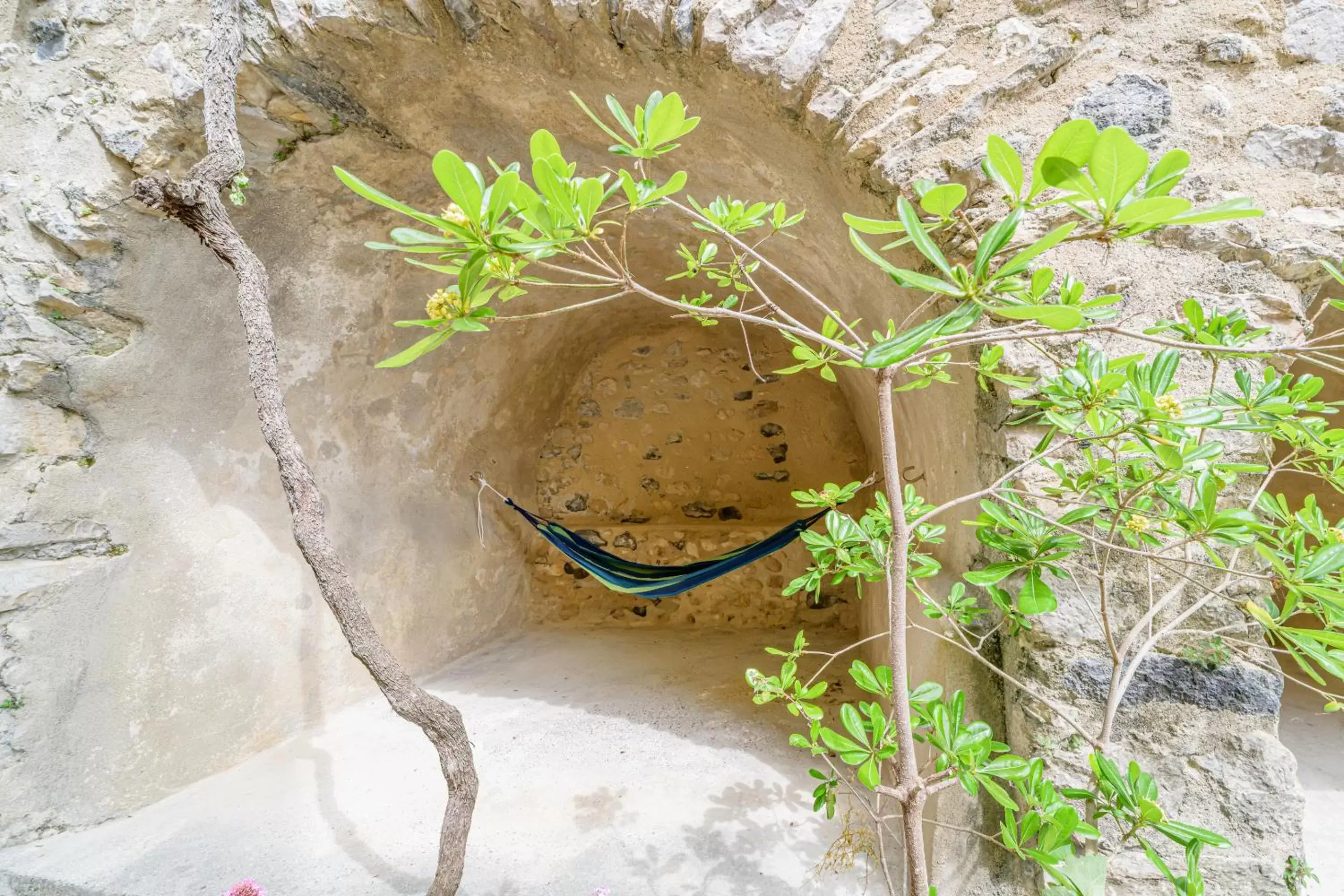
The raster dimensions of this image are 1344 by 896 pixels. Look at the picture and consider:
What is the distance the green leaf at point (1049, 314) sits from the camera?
14.3 inches

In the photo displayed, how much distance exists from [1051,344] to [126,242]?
192 centimetres

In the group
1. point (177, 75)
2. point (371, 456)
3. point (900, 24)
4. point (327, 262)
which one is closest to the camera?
point (900, 24)

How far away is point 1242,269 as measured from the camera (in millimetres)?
773

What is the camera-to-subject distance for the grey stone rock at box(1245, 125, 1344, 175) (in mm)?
764

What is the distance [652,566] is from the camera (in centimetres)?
215

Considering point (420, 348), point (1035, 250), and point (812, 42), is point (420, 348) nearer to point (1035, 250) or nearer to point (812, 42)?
point (1035, 250)

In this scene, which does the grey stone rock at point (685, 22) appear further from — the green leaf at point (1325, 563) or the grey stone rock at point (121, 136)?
the grey stone rock at point (121, 136)

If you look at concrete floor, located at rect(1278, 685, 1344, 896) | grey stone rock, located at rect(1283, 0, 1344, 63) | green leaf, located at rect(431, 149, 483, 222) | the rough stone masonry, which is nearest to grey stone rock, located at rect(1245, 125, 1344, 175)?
the rough stone masonry

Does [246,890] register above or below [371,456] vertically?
below

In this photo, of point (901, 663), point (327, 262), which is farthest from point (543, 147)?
point (327, 262)

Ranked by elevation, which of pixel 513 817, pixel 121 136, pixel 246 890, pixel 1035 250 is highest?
pixel 121 136

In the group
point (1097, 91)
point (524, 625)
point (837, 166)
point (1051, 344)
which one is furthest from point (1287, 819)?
point (524, 625)

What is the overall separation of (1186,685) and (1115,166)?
703 mm

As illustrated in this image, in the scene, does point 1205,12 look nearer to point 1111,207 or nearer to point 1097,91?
point 1097,91
